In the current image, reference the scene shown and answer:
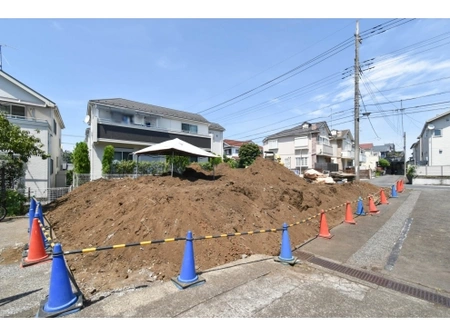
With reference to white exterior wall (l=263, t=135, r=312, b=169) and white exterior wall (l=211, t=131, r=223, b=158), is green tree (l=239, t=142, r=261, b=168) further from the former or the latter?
white exterior wall (l=263, t=135, r=312, b=169)

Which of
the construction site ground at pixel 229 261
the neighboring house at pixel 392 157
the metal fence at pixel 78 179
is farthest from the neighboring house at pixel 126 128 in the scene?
the neighboring house at pixel 392 157

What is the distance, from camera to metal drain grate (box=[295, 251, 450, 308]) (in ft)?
9.05

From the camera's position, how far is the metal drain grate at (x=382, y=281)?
2758mm

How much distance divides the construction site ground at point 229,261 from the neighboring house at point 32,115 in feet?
17.0

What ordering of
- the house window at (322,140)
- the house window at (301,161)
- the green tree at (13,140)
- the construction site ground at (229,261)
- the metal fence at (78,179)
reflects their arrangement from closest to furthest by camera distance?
the construction site ground at (229,261) → the green tree at (13,140) → the metal fence at (78,179) → the house window at (322,140) → the house window at (301,161)

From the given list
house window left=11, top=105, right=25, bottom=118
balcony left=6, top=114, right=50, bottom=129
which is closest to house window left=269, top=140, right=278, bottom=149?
balcony left=6, top=114, right=50, bottom=129

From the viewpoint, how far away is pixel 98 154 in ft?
50.2

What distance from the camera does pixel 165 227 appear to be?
14.2 ft

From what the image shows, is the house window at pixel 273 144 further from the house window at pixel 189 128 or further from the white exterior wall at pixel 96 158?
the white exterior wall at pixel 96 158

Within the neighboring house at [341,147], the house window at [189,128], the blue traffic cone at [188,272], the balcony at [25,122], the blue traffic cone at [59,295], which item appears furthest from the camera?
the neighboring house at [341,147]

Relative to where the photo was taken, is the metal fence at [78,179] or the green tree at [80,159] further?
the green tree at [80,159]

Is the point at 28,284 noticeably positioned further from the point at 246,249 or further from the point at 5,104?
the point at 5,104

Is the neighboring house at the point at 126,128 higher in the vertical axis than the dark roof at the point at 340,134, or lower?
lower

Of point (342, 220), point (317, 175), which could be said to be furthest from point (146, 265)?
point (317, 175)
